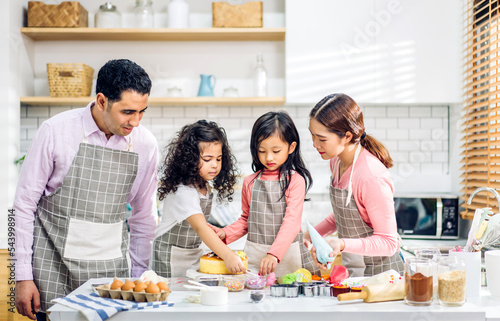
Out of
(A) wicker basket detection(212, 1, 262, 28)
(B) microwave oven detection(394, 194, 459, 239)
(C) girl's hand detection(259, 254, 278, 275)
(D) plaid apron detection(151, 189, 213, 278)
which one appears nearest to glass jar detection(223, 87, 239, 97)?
(A) wicker basket detection(212, 1, 262, 28)

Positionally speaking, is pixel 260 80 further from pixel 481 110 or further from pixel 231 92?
pixel 481 110

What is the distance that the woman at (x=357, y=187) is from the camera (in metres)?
1.85

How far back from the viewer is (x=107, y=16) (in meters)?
3.77

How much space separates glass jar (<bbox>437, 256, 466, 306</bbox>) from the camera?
153cm

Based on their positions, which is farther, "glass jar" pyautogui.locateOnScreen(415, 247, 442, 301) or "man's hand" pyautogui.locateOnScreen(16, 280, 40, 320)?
"man's hand" pyautogui.locateOnScreen(16, 280, 40, 320)

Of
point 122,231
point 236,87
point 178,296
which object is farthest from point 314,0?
point 178,296

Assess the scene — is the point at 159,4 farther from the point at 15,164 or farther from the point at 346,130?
the point at 346,130


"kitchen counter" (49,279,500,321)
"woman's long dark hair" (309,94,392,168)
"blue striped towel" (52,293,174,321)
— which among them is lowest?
"kitchen counter" (49,279,500,321)

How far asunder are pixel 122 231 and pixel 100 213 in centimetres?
14

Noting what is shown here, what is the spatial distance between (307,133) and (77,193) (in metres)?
2.36

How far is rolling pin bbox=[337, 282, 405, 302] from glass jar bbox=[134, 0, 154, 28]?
285 centimetres

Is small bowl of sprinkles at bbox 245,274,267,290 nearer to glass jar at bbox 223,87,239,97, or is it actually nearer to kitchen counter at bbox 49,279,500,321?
kitchen counter at bbox 49,279,500,321

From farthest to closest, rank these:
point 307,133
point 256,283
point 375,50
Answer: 1. point 307,133
2. point 375,50
3. point 256,283

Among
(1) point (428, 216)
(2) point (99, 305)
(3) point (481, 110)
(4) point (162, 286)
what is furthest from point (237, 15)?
(2) point (99, 305)
